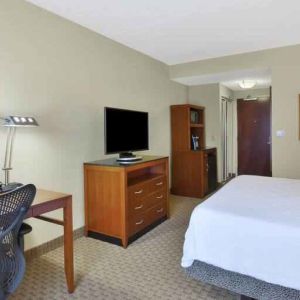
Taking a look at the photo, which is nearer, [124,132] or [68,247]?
[68,247]

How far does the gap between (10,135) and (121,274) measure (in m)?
1.59

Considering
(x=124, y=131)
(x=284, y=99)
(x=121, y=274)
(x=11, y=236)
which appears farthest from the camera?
(x=284, y=99)

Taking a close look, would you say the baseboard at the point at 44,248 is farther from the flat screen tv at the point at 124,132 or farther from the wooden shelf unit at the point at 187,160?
the wooden shelf unit at the point at 187,160

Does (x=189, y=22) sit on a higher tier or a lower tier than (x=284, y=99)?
higher

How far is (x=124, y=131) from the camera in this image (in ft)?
10.6

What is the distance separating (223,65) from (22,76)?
3164 mm

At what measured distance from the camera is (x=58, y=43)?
9.33ft

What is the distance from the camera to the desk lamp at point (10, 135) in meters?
2.13

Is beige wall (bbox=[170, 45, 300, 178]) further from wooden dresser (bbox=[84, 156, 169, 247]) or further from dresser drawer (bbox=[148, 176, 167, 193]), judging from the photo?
wooden dresser (bbox=[84, 156, 169, 247])

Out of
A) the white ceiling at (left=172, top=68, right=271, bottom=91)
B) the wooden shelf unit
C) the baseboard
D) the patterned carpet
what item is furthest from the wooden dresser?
the white ceiling at (left=172, top=68, right=271, bottom=91)

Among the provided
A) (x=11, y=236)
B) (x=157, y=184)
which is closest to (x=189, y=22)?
(x=157, y=184)

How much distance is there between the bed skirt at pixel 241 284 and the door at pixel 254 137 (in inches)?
204

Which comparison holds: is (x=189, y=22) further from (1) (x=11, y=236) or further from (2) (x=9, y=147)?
(1) (x=11, y=236)

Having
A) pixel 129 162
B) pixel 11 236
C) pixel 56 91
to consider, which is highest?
pixel 56 91
